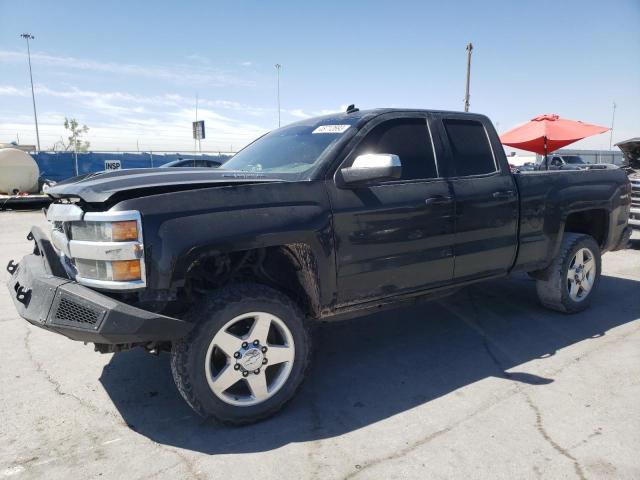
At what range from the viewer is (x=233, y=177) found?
3.01 metres

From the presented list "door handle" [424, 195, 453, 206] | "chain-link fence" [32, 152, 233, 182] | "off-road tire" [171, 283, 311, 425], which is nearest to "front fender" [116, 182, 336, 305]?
"off-road tire" [171, 283, 311, 425]

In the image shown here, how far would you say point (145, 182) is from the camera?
2717 mm

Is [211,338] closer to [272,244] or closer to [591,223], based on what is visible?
[272,244]

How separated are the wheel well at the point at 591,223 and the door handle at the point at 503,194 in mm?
→ 1364

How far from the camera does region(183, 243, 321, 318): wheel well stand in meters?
3.00

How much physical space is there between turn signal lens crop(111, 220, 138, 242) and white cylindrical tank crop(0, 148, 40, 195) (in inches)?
800

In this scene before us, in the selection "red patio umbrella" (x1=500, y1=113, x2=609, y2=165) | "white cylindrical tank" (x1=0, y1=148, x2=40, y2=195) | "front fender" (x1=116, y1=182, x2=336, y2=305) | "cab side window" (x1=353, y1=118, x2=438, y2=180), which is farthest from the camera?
"white cylindrical tank" (x1=0, y1=148, x2=40, y2=195)

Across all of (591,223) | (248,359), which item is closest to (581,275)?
(591,223)

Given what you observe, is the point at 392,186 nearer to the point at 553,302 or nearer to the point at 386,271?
the point at 386,271

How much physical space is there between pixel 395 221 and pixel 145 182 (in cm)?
166

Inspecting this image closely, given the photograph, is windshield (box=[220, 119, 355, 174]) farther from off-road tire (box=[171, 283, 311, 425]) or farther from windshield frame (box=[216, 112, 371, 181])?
off-road tire (box=[171, 283, 311, 425])

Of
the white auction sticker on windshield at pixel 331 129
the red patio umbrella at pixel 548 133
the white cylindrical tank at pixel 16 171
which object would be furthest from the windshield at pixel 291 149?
the white cylindrical tank at pixel 16 171

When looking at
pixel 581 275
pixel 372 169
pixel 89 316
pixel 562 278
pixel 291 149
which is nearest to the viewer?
pixel 89 316

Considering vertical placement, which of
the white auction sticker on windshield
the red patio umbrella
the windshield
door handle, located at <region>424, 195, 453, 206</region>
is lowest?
door handle, located at <region>424, 195, 453, 206</region>
